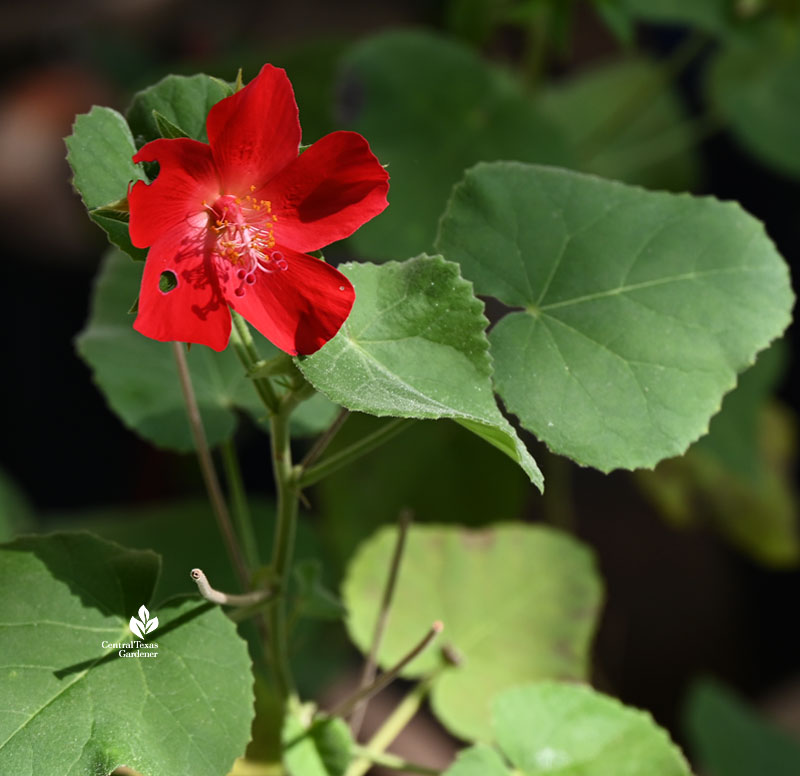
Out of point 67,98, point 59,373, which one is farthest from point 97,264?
point 67,98

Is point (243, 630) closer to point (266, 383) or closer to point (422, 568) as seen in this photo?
point (422, 568)

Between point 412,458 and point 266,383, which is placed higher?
point 266,383

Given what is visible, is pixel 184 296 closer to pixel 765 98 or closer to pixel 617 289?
pixel 617 289

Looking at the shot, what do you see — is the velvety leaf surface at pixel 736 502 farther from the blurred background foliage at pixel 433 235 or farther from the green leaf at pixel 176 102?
the green leaf at pixel 176 102

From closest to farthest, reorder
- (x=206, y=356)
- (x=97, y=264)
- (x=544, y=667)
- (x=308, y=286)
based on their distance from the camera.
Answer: (x=308, y=286) → (x=206, y=356) → (x=544, y=667) → (x=97, y=264)

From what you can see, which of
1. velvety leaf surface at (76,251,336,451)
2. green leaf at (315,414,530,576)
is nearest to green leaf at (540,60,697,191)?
green leaf at (315,414,530,576)

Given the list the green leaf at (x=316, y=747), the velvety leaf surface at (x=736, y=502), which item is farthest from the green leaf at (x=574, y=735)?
the velvety leaf surface at (x=736, y=502)
